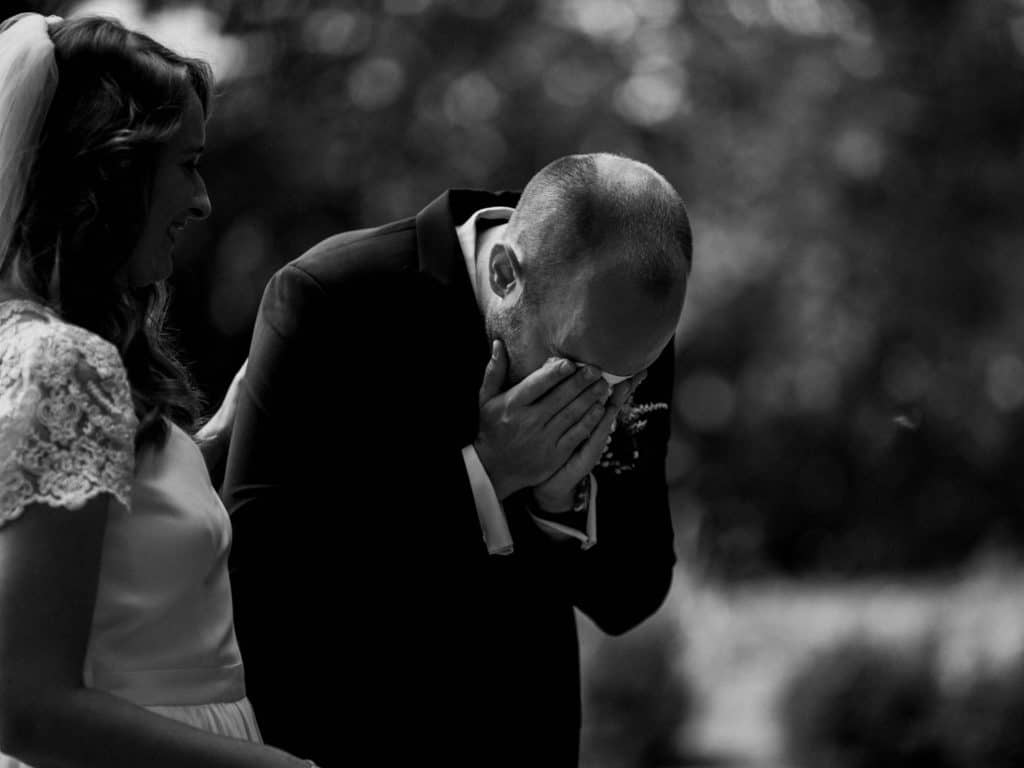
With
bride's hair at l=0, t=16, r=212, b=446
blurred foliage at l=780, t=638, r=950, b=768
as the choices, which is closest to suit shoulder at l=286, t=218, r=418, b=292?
bride's hair at l=0, t=16, r=212, b=446

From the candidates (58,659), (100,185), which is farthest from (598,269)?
(58,659)

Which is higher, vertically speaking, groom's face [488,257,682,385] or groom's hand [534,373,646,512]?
groom's face [488,257,682,385]

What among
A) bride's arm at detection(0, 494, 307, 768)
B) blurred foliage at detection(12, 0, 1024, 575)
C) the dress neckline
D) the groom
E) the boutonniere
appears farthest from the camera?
blurred foliage at detection(12, 0, 1024, 575)

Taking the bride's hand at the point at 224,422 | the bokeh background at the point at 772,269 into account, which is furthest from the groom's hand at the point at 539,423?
the bokeh background at the point at 772,269

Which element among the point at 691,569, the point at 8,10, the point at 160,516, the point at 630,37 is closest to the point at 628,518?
the point at 160,516

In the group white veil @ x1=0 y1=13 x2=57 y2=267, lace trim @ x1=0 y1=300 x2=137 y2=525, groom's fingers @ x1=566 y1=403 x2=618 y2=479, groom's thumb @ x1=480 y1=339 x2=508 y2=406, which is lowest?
groom's fingers @ x1=566 y1=403 x2=618 y2=479

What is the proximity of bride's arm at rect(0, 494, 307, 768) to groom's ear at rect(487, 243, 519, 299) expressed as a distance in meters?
1.34

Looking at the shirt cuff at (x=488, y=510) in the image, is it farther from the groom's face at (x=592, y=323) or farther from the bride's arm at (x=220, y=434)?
the bride's arm at (x=220, y=434)

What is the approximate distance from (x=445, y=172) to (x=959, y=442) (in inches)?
347

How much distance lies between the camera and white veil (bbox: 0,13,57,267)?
6.47ft

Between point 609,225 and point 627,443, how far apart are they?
50 cm

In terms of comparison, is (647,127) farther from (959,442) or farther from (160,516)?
(160,516)

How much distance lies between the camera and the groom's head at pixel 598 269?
293cm

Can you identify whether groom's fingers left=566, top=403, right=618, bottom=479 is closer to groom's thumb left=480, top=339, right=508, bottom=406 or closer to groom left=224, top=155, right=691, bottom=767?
groom left=224, top=155, right=691, bottom=767
